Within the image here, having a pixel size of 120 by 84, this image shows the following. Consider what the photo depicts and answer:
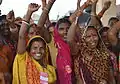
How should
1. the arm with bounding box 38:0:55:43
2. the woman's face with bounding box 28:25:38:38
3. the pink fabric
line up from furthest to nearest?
the woman's face with bounding box 28:25:38:38
the arm with bounding box 38:0:55:43
the pink fabric

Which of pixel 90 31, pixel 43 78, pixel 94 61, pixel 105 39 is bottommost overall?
pixel 43 78

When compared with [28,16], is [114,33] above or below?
below

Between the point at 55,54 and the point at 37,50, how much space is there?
473 millimetres

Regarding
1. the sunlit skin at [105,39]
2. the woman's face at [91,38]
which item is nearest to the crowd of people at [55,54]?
the woman's face at [91,38]

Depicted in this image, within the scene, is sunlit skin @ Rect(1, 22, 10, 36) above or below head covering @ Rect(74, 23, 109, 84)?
above

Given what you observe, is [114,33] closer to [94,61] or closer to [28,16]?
[94,61]

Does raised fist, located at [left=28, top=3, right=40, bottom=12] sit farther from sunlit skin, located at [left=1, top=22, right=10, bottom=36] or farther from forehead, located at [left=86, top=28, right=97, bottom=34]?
forehead, located at [left=86, top=28, right=97, bottom=34]

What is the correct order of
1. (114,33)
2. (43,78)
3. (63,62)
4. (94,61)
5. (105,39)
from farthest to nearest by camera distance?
(105,39) < (114,33) < (94,61) < (63,62) < (43,78)

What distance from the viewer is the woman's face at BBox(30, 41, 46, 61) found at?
14.4 ft

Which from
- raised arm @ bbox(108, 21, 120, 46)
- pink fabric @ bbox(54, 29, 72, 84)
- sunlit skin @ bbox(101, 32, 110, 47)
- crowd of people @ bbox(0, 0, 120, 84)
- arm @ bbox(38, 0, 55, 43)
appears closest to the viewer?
crowd of people @ bbox(0, 0, 120, 84)

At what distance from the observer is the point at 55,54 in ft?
15.8

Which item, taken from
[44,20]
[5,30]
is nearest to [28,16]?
[44,20]

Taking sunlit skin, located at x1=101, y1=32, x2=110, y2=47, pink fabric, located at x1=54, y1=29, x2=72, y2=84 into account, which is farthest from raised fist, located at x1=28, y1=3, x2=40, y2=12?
sunlit skin, located at x1=101, y1=32, x2=110, y2=47

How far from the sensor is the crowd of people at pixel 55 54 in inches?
171
